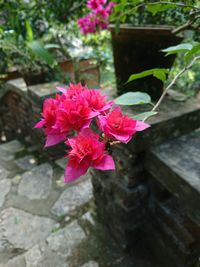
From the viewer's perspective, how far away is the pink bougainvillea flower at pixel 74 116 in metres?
0.51

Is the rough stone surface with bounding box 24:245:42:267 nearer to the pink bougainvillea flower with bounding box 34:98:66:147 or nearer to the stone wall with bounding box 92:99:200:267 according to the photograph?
the stone wall with bounding box 92:99:200:267

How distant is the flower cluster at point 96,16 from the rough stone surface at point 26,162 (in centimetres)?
125

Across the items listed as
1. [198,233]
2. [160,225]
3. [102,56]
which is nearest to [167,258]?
[160,225]

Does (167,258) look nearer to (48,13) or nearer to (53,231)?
(53,231)

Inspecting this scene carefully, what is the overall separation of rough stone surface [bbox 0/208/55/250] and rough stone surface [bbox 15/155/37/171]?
1.64ft

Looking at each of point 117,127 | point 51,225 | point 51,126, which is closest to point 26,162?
point 51,225

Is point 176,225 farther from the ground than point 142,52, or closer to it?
closer to it

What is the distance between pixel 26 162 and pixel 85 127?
1870 millimetres

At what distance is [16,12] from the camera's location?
6.93 ft

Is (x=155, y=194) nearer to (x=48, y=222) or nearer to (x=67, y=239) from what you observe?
(x=67, y=239)

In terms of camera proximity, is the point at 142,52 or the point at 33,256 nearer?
the point at 142,52

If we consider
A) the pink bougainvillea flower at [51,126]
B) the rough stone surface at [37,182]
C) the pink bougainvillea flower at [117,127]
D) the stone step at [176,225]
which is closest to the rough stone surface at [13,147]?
the rough stone surface at [37,182]

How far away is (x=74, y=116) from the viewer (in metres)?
0.51

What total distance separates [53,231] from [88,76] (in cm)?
140
